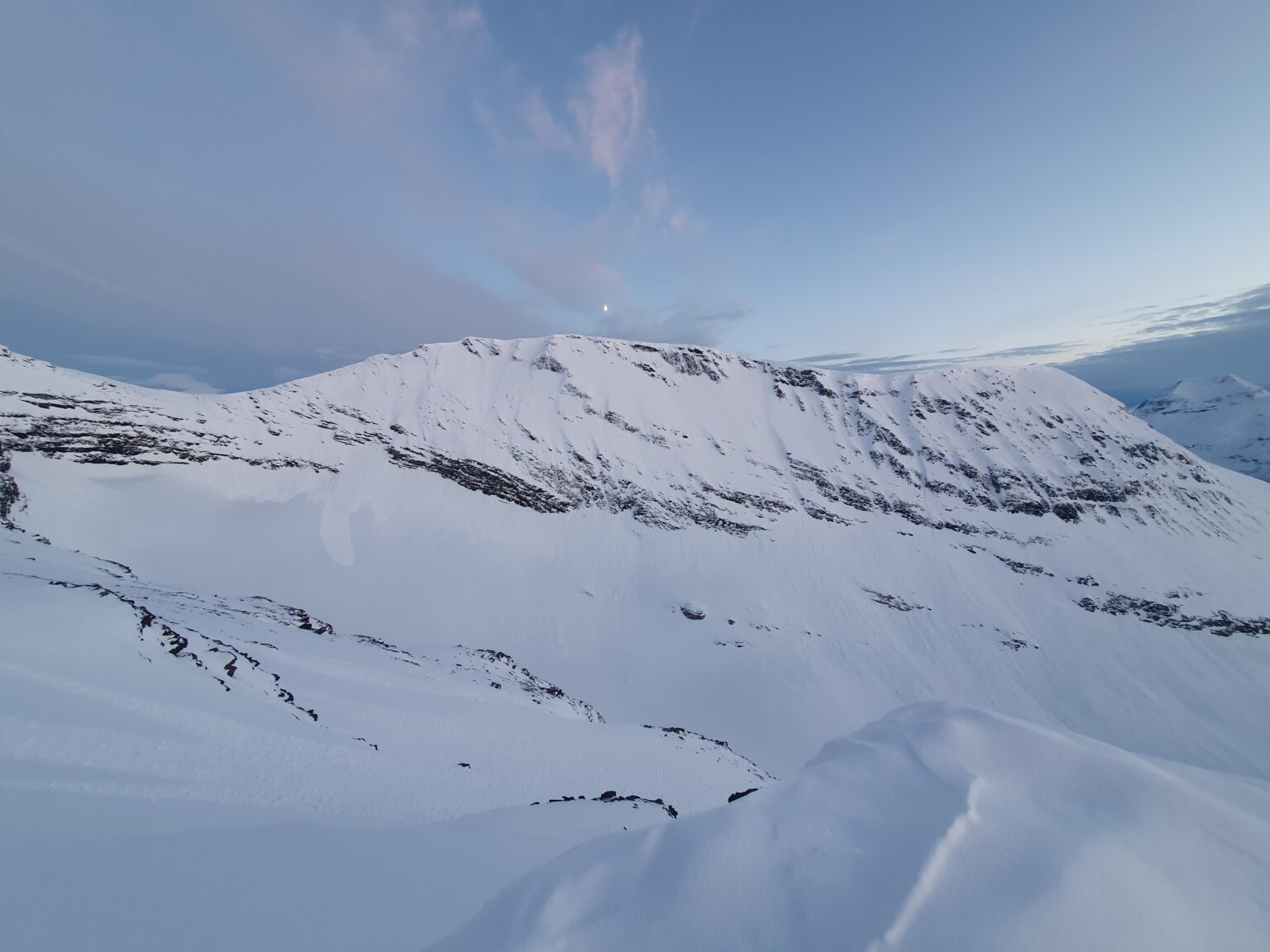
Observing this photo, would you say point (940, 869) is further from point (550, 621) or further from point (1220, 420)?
point (1220, 420)

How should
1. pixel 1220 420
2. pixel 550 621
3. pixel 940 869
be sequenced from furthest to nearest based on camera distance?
pixel 1220 420 → pixel 550 621 → pixel 940 869

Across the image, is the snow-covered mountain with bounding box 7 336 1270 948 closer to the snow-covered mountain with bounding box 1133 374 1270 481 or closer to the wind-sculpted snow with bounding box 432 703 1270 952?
the wind-sculpted snow with bounding box 432 703 1270 952

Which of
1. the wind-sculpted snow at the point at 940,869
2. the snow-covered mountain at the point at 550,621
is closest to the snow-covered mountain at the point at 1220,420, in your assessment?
the snow-covered mountain at the point at 550,621

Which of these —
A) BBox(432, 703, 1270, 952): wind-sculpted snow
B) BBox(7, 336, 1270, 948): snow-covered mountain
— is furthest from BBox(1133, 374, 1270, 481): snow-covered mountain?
BBox(432, 703, 1270, 952): wind-sculpted snow

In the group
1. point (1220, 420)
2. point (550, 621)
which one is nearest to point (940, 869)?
point (550, 621)

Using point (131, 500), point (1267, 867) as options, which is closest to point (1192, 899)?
point (1267, 867)

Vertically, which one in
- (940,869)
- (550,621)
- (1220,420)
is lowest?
(1220,420)
